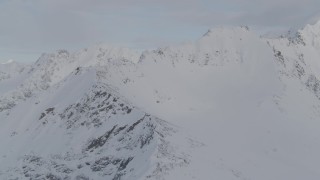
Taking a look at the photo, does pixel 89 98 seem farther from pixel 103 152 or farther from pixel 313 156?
pixel 313 156

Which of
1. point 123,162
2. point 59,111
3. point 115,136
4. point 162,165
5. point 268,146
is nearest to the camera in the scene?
point 162,165

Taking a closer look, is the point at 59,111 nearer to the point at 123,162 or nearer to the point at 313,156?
the point at 123,162

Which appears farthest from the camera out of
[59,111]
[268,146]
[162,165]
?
[59,111]

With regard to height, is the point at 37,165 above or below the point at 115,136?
below

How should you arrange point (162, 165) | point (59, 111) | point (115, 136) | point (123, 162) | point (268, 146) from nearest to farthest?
point (162, 165), point (123, 162), point (115, 136), point (268, 146), point (59, 111)

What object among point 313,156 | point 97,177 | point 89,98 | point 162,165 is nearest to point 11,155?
point 89,98

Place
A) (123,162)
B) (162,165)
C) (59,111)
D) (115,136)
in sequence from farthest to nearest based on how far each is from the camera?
(59,111)
(115,136)
(123,162)
(162,165)

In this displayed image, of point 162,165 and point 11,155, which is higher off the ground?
point 162,165

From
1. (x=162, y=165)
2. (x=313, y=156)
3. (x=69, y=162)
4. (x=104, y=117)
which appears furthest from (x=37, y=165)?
(x=313, y=156)

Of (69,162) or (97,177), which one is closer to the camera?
(97,177)
